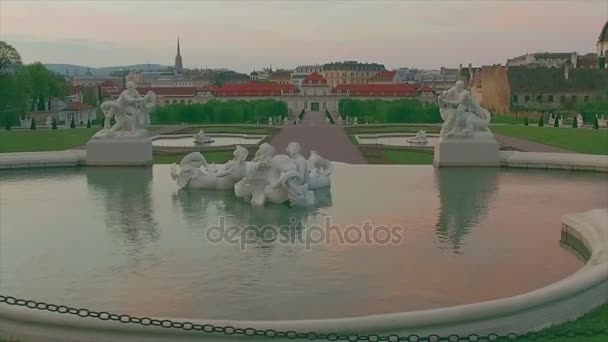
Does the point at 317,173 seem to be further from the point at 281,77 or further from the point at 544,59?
the point at 281,77

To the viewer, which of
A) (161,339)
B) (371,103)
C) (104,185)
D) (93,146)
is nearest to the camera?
(161,339)

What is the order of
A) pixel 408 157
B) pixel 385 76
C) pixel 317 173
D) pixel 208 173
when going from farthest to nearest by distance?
pixel 385 76 < pixel 408 157 < pixel 208 173 < pixel 317 173

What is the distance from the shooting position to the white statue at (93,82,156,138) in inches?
920

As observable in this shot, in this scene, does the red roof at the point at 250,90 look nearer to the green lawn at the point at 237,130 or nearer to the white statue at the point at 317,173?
the green lawn at the point at 237,130

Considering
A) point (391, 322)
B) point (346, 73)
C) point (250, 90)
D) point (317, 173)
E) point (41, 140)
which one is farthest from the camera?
point (346, 73)

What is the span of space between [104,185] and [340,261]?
1030cm

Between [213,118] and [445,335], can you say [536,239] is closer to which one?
[445,335]

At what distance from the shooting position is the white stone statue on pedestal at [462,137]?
75.3ft

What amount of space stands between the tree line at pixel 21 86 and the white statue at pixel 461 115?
126ft

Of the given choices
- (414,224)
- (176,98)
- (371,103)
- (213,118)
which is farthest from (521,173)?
(176,98)

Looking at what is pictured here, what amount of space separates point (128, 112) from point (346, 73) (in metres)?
156

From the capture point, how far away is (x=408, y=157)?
90.9ft

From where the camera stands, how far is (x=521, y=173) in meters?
21.9

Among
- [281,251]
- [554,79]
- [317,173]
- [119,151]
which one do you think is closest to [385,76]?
[554,79]
